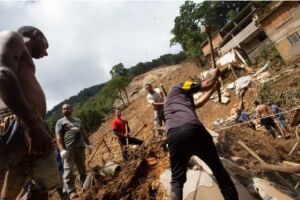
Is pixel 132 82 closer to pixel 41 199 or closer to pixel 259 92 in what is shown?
pixel 259 92

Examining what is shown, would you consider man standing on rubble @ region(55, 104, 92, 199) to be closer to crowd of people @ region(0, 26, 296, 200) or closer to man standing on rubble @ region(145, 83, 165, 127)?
man standing on rubble @ region(145, 83, 165, 127)

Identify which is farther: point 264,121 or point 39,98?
point 264,121

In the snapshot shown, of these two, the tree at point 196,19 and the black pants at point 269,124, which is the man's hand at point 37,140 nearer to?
the black pants at point 269,124

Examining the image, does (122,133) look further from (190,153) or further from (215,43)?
(215,43)

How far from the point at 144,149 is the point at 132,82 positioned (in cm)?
6259

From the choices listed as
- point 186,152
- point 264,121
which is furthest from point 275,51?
point 186,152

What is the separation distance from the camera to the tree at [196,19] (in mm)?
44838

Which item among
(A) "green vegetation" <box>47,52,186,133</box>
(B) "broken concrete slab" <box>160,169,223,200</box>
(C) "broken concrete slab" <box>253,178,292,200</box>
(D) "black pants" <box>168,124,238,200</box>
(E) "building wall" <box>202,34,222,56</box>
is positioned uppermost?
(A) "green vegetation" <box>47,52,186,133</box>

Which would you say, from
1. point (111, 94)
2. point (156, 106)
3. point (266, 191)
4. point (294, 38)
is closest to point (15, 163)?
point (266, 191)

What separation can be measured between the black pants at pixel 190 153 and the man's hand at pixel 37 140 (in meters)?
1.46

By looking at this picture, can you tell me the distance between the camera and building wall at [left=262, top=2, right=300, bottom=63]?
934 inches

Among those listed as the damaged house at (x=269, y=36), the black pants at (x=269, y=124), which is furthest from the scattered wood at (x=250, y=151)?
the damaged house at (x=269, y=36)

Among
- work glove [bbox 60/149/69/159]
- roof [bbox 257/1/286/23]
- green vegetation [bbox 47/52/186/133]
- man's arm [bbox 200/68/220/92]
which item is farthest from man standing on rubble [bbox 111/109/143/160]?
green vegetation [bbox 47/52/186/133]

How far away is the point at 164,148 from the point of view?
604cm
